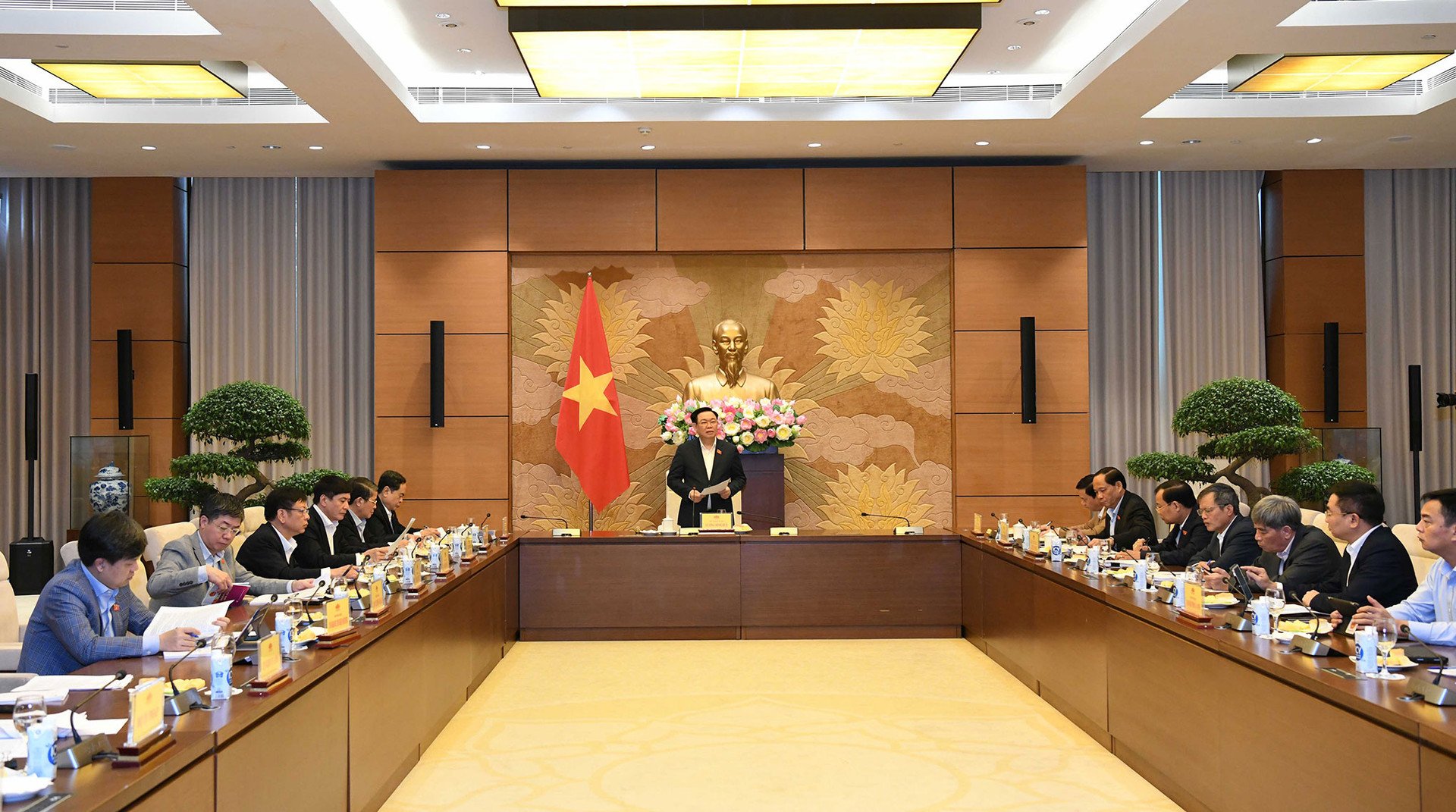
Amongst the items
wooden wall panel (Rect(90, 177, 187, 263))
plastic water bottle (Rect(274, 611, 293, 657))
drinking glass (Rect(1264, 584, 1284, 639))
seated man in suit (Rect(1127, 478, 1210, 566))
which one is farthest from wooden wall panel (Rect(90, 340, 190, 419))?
drinking glass (Rect(1264, 584, 1284, 639))

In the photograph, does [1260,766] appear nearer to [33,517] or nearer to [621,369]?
[621,369]

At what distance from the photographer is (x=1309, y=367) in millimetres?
9266

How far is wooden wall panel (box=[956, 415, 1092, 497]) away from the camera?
8.91m

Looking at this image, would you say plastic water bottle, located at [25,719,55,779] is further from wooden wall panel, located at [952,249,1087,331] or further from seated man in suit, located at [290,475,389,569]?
wooden wall panel, located at [952,249,1087,331]

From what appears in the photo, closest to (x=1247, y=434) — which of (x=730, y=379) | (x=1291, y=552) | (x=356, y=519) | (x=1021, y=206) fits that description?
(x=1021, y=206)

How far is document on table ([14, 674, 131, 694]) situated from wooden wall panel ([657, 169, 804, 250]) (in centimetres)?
645

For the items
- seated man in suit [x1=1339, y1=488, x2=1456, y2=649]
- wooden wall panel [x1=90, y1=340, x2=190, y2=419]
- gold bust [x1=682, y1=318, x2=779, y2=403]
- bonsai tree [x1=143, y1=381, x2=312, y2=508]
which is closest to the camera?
seated man in suit [x1=1339, y1=488, x2=1456, y2=649]

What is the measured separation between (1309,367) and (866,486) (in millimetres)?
3772

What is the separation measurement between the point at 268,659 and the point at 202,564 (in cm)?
167

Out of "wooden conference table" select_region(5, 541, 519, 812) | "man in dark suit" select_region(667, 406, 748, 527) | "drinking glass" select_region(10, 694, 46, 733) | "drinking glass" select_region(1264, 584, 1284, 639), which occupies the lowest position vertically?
"wooden conference table" select_region(5, 541, 519, 812)

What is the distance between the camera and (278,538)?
5113mm

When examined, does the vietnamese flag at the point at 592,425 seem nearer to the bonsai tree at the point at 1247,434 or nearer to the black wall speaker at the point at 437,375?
the black wall speaker at the point at 437,375

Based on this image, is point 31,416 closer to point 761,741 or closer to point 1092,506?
point 761,741

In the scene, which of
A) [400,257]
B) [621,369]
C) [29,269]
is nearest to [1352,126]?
[621,369]
